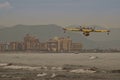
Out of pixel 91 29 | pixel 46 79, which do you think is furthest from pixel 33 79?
pixel 91 29

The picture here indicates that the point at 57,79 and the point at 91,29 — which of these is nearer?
the point at 57,79

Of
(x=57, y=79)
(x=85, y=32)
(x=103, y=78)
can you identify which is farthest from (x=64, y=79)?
(x=85, y=32)

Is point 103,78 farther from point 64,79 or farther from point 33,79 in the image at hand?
point 33,79

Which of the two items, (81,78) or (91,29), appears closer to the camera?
(81,78)

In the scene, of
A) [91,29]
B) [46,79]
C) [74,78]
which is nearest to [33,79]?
[46,79]

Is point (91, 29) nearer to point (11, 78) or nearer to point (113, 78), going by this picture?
point (113, 78)

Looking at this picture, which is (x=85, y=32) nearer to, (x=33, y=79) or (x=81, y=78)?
(x=81, y=78)

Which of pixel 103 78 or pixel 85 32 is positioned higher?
pixel 85 32

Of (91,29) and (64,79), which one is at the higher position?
(91,29)
